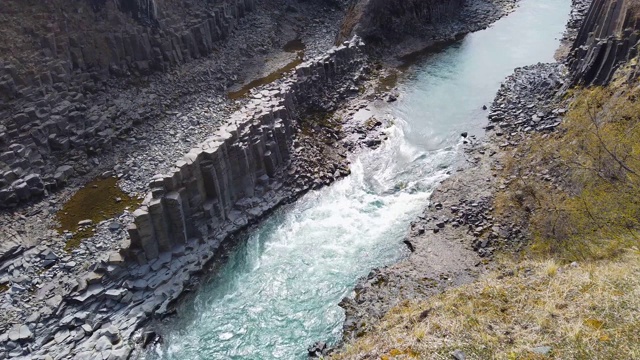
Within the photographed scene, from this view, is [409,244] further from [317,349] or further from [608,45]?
[608,45]

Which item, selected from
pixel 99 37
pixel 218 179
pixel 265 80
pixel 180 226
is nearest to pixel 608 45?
pixel 218 179

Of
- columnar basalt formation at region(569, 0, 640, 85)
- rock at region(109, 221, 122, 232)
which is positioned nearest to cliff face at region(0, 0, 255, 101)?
rock at region(109, 221, 122, 232)

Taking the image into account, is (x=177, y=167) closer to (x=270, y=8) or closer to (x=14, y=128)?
(x=14, y=128)

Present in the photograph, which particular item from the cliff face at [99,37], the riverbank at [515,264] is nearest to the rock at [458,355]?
the riverbank at [515,264]

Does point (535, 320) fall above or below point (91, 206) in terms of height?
above

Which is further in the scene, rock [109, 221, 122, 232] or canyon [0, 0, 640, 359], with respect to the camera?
rock [109, 221, 122, 232]

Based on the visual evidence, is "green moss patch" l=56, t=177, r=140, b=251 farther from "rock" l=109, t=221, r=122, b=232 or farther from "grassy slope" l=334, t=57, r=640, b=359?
"grassy slope" l=334, t=57, r=640, b=359
